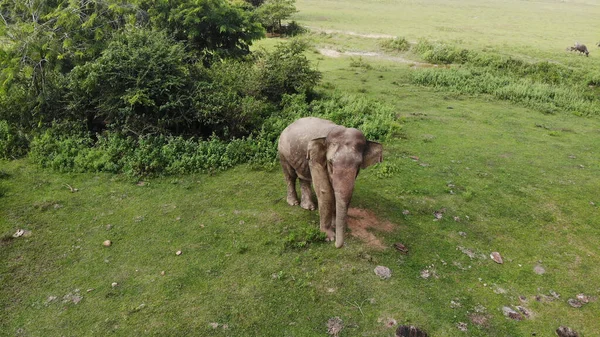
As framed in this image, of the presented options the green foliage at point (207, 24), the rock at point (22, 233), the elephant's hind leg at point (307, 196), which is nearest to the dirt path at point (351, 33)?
the green foliage at point (207, 24)

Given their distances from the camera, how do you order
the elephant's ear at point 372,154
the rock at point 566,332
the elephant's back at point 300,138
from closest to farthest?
the rock at point 566,332 < the elephant's ear at point 372,154 < the elephant's back at point 300,138

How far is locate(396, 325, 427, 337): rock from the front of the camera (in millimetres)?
5039

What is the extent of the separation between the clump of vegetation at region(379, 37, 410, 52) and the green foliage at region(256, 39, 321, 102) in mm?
14071

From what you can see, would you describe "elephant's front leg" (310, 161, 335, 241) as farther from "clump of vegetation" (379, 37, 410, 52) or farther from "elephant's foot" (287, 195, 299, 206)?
"clump of vegetation" (379, 37, 410, 52)

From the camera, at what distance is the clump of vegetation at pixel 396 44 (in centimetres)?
2636

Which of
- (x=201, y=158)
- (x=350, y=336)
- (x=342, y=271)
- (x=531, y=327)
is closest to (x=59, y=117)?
(x=201, y=158)

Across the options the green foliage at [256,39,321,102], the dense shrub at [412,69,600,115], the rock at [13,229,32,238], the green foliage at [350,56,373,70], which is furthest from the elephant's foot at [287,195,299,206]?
the green foliage at [350,56,373,70]

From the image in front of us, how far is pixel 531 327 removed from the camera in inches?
207

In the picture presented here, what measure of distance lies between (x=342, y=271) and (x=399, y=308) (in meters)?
1.01

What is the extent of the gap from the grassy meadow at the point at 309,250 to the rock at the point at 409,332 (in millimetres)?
101

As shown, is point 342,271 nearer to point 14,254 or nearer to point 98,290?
point 98,290

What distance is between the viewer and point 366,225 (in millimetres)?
7258

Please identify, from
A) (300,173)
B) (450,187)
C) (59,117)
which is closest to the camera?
(300,173)

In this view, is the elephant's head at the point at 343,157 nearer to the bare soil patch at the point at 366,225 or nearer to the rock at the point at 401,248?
the bare soil patch at the point at 366,225
